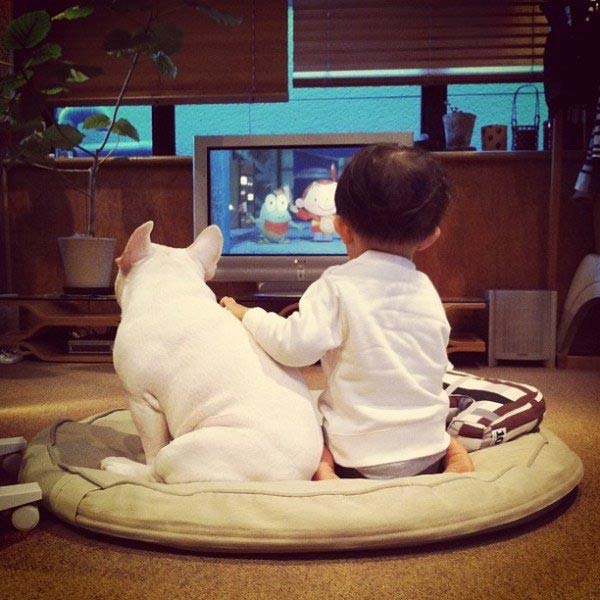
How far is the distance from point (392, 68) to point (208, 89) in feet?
3.35

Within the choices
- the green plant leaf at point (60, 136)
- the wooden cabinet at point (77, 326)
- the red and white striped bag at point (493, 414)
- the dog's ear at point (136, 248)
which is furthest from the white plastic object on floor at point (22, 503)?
the green plant leaf at point (60, 136)

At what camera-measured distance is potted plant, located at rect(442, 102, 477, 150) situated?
3.51 metres

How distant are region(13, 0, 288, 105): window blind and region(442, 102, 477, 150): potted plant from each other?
0.91 m

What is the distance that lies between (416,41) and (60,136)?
195 centimetres

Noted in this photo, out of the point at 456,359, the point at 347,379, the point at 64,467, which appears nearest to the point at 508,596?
the point at 347,379

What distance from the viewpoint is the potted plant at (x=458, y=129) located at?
3506 millimetres

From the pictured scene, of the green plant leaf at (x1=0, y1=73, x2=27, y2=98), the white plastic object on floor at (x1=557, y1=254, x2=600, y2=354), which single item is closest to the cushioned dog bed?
the white plastic object on floor at (x1=557, y1=254, x2=600, y2=354)

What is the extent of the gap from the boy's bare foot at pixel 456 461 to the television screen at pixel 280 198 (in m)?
2.00

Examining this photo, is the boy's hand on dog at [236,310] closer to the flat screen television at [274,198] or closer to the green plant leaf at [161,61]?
the flat screen television at [274,198]

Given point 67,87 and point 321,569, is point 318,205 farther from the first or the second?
point 321,569

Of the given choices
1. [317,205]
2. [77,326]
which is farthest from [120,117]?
[317,205]

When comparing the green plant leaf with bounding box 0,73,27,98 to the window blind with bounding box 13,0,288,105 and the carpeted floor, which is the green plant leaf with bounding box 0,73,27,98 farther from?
the carpeted floor

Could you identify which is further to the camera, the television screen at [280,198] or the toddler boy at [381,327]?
the television screen at [280,198]

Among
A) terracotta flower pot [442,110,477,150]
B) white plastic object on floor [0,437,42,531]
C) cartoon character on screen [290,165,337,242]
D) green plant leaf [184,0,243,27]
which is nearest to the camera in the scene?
white plastic object on floor [0,437,42,531]
